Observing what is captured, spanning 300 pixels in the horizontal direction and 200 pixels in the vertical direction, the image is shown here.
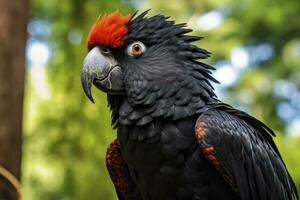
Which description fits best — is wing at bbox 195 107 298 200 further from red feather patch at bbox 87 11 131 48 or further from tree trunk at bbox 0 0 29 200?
tree trunk at bbox 0 0 29 200

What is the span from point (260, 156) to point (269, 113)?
796 centimetres

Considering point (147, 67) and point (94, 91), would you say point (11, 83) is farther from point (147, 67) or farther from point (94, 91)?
point (147, 67)

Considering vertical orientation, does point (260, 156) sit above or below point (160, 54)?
below

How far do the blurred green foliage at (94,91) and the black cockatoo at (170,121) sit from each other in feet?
6.17

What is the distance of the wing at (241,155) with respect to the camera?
2.79 meters

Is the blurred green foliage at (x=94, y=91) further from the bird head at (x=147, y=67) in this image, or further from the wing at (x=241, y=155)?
the wing at (x=241, y=155)

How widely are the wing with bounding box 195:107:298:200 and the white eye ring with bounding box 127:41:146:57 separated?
496mm

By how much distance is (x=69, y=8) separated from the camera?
537cm

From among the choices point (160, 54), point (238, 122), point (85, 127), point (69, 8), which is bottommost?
point (238, 122)

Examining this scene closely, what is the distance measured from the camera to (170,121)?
9.68 ft

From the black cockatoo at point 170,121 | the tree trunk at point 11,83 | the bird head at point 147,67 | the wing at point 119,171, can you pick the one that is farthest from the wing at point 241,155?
the tree trunk at point 11,83

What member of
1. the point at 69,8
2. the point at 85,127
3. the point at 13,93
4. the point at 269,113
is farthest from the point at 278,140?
the point at 269,113

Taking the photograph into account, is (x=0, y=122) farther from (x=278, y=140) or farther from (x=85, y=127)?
(x=278, y=140)

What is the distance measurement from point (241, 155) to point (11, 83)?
219cm
